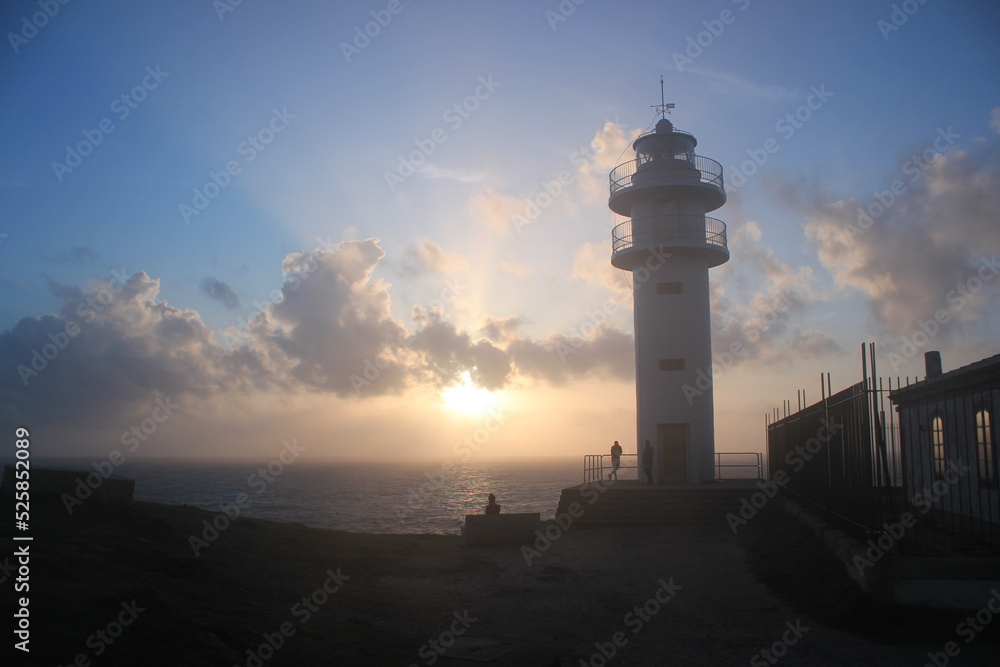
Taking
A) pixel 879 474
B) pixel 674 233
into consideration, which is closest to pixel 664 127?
pixel 674 233

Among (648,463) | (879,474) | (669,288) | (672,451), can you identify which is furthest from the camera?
(669,288)

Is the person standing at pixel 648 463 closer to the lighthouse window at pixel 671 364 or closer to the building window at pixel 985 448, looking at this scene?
the lighthouse window at pixel 671 364

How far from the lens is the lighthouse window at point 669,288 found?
24516 millimetres

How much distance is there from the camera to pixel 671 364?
79.2 feet

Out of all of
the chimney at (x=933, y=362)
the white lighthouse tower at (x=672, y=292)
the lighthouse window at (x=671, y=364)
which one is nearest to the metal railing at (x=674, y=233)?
the white lighthouse tower at (x=672, y=292)

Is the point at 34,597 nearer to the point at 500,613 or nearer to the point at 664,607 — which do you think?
the point at 500,613

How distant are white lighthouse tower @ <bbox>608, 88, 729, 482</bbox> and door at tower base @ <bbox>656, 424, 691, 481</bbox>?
35 millimetres

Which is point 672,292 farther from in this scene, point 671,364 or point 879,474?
point 879,474

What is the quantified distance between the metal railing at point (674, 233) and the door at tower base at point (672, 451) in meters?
6.66

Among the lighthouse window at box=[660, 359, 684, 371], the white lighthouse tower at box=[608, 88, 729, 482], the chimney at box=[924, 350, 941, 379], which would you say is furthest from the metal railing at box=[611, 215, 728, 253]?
the chimney at box=[924, 350, 941, 379]

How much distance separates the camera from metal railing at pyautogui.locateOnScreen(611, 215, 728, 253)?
24484 mm

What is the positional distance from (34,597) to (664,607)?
782 centimetres

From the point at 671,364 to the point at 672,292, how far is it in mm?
2615

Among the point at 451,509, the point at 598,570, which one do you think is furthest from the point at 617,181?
the point at 451,509
